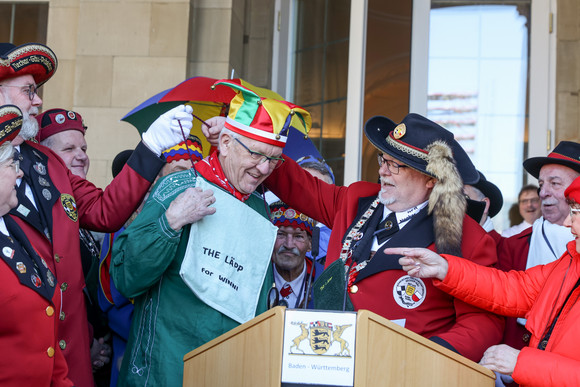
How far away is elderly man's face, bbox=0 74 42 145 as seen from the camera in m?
3.14

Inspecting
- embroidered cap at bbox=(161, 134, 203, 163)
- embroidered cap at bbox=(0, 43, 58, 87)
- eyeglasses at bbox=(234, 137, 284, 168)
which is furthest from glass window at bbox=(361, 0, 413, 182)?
embroidered cap at bbox=(0, 43, 58, 87)

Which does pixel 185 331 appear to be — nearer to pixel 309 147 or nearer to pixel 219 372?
pixel 219 372

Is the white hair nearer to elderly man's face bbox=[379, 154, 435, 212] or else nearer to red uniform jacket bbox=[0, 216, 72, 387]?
elderly man's face bbox=[379, 154, 435, 212]

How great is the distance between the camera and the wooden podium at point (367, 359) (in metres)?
2.25

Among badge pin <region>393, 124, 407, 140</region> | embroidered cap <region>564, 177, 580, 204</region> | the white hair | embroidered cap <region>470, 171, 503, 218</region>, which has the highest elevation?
badge pin <region>393, 124, 407, 140</region>

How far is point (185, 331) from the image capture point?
9.92ft

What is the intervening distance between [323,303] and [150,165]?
948 millimetres

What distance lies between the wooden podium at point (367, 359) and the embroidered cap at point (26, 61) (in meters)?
1.44

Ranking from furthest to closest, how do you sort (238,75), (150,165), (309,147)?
1. (238,75)
2. (309,147)
3. (150,165)

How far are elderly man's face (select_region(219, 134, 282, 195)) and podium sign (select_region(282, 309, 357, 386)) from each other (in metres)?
1.06

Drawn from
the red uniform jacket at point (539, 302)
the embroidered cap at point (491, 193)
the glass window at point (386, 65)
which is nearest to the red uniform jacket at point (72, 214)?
the red uniform jacket at point (539, 302)

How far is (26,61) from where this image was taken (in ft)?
10.5

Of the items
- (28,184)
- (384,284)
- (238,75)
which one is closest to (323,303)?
(384,284)

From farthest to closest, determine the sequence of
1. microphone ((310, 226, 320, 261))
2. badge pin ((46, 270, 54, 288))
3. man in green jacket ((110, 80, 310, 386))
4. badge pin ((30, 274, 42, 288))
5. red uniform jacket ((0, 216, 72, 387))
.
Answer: microphone ((310, 226, 320, 261)) < man in green jacket ((110, 80, 310, 386)) < badge pin ((46, 270, 54, 288)) < badge pin ((30, 274, 42, 288)) < red uniform jacket ((0, 216, 72, 387))
